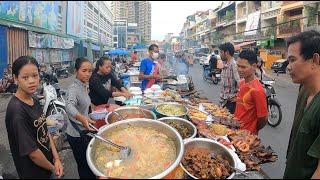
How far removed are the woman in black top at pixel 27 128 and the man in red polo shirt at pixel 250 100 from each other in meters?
2.36

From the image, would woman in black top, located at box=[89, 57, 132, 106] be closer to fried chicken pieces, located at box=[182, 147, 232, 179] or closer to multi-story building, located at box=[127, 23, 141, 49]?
fried chicken pieces, located at box=[182, 147, 232, 179]

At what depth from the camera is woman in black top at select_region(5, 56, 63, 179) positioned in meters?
2.39

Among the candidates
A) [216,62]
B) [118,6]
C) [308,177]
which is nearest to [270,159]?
[308,177]

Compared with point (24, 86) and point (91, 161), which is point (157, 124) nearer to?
point (91, 161)

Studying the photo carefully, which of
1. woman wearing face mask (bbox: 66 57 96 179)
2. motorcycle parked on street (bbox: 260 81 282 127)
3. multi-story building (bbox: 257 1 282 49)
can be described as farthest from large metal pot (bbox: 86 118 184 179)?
multi-story building (bbox: 257 1 282 49)

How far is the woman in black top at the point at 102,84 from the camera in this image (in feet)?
16.3

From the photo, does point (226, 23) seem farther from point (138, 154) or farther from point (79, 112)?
point (138, 154)

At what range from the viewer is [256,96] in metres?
3.69

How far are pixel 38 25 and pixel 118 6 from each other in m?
100

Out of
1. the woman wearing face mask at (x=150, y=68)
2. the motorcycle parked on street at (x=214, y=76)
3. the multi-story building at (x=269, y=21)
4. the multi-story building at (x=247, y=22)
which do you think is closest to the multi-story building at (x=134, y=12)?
the multi-story building at (x=247, y=22)

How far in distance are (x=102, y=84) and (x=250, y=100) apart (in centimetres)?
255

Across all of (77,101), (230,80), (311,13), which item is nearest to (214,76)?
(230,80)

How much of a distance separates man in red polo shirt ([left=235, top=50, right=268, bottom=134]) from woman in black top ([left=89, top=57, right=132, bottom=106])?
2064mm

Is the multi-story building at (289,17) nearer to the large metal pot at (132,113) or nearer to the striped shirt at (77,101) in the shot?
the large metal pot at (132,113)
